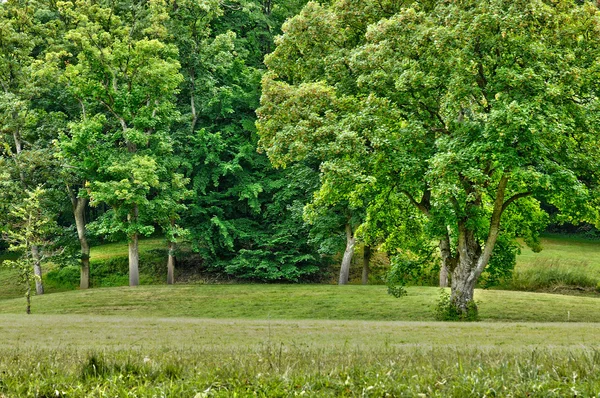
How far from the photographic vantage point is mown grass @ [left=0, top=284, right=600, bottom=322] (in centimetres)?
2391

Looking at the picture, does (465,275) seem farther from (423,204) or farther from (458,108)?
(458,108)

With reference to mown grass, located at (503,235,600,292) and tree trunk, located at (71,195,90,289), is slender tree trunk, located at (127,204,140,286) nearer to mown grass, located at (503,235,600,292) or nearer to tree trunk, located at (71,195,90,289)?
tree trunk, located at (71,195,90,289)

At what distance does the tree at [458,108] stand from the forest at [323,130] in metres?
0.07

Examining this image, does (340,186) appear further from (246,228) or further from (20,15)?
(20,15)

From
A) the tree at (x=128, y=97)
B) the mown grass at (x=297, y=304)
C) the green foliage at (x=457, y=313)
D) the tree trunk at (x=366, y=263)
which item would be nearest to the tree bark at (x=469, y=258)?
the green foliage at (x=457, y=313)

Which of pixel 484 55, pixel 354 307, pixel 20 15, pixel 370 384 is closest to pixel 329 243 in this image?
pixel 354 307

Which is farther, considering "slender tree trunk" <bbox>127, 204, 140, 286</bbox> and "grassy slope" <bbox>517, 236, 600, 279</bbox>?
"grassy slope" <bbox>517, 236, 600, 279</bbox>

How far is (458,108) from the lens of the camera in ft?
60.2

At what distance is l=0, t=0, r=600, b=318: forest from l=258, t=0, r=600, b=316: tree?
0.23 ft

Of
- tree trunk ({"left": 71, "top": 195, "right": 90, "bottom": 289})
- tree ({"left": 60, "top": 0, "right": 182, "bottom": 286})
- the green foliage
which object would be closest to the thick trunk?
tree ({"left": 60, "top": 0, "right": 182, "bottom": 286})

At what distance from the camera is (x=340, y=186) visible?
20250mm

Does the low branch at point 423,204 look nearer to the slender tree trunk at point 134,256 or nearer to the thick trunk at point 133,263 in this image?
the slender tree trunk at point 134,256

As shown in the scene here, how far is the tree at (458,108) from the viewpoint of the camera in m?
17.0

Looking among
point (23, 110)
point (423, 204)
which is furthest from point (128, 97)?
point (423, 204)
